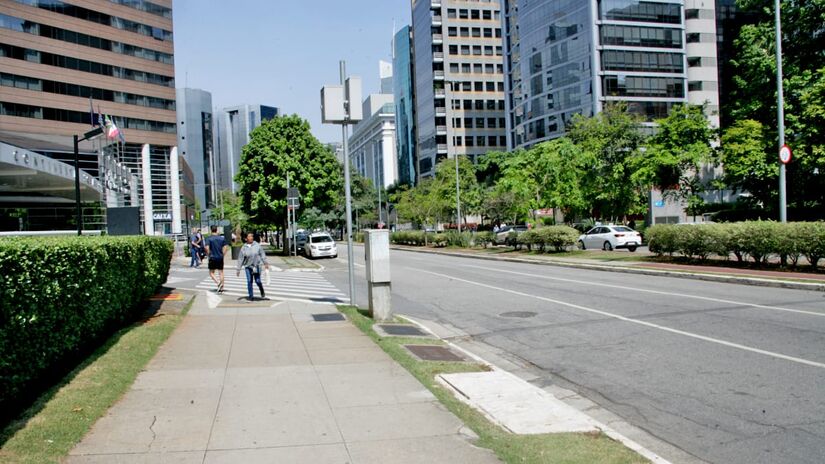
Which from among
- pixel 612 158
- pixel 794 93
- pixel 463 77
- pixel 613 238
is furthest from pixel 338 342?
pixel 463 77

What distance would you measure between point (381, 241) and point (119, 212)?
9.94 meters

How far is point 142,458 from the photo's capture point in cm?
473

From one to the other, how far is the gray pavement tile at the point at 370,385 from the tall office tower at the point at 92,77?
4596cm

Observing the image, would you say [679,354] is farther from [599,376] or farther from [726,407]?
[726,407]

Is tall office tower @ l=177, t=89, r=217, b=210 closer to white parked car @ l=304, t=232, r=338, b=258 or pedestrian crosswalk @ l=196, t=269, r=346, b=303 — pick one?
white parked car @ l=304, t=232, r=338, b=258

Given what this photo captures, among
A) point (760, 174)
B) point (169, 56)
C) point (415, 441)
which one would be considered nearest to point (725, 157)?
point (760, 174)

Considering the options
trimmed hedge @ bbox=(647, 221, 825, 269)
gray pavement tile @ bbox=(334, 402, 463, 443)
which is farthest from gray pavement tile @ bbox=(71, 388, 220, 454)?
trimmed hedge @ bbox=(647, 221, 825, 269)

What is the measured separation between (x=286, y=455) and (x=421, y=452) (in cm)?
105

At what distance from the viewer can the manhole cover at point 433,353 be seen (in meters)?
8.57

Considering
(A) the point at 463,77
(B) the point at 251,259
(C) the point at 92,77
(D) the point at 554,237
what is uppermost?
(A) the point at 463,77

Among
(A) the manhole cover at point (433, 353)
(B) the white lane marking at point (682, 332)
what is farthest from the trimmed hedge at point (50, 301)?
(B) the white lane marking at point (682, 332)

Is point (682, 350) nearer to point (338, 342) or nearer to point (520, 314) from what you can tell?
point (520, 314)

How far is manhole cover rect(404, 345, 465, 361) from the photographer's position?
337 inches

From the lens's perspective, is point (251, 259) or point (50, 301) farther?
point (251, 259)
